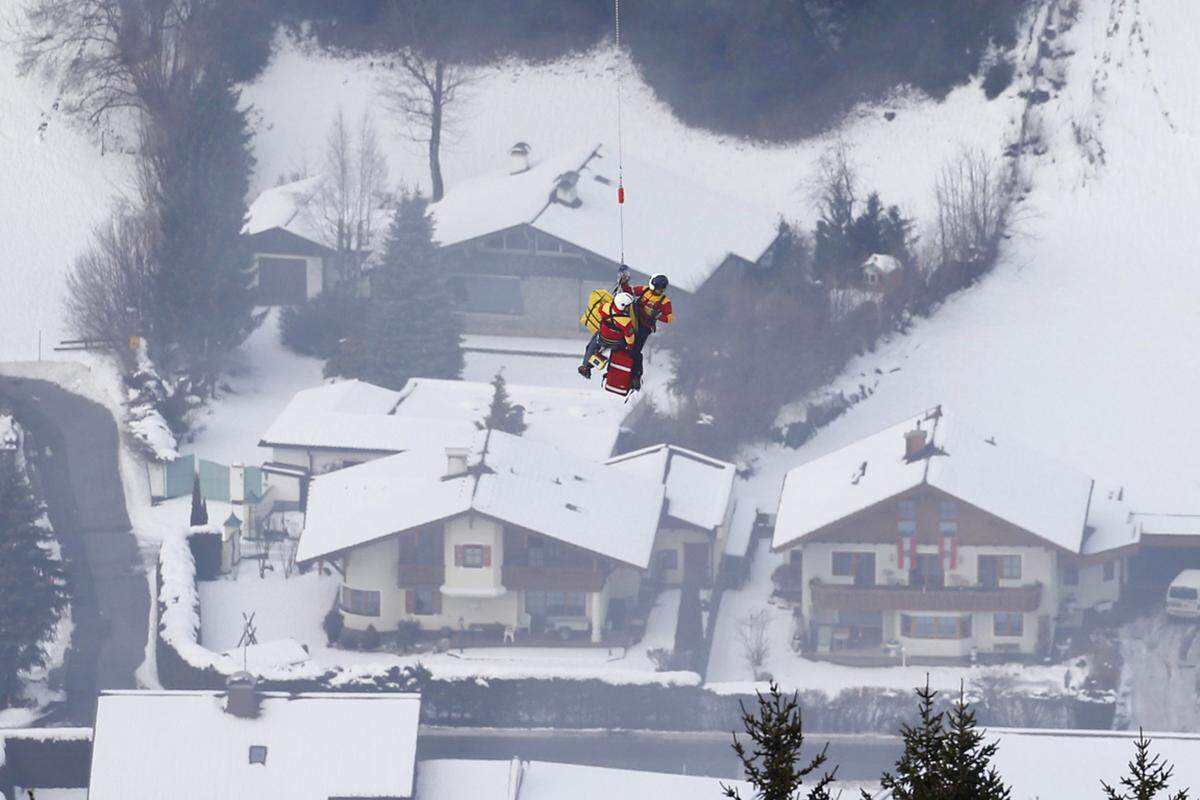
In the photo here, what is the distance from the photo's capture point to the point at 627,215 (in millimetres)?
73750

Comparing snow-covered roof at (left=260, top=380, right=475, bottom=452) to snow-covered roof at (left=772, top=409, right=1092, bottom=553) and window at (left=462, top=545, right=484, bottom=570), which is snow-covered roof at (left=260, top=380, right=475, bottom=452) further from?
snow-covered roof at (left=772, top=409, right=1092, bottom=553)

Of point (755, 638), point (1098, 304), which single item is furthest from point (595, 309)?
point (1098, 304)

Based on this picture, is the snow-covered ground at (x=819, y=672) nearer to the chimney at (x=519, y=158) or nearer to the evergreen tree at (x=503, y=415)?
the evergreen tree at (x=503, y=415)

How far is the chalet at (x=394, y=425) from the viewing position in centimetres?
6294

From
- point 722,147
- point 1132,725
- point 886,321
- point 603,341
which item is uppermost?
point 722,147

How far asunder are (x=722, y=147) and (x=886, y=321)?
1172 cm

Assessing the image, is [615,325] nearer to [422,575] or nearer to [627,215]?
[422,575]

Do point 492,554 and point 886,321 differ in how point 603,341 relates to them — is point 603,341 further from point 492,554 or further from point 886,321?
point 886,321

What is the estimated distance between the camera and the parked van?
57625 millimetres

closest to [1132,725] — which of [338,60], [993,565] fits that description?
[993,565]

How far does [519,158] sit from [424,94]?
5.34 m

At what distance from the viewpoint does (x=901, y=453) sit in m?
59.2

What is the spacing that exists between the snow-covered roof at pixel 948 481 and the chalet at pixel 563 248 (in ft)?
35.6

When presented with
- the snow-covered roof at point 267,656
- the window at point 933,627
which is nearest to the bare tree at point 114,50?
the snow-covered roof at point 267,656
